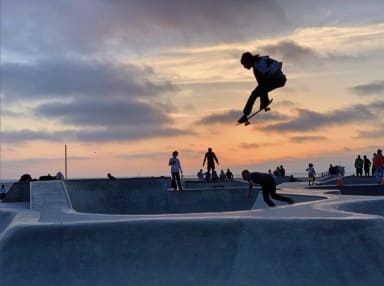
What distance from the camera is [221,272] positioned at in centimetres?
833

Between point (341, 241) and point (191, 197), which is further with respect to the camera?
point (191, 197)

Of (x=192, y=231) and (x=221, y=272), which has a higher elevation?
(x=192, y=231)

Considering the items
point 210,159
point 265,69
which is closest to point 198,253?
point 265,69

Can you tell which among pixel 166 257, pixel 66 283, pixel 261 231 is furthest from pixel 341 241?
pixel 66 283

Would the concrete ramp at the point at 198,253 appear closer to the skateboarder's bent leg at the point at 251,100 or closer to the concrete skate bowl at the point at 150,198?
the skateboarder's bent leg at the point at 251,100

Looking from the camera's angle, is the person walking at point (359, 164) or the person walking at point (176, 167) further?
the person walking at point (359, 164)

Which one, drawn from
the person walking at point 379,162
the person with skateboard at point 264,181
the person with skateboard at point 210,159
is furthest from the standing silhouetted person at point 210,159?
the person with skateboard at point 264,181

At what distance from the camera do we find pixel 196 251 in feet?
27.8

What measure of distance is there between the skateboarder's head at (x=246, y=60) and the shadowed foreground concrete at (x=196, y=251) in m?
3.33

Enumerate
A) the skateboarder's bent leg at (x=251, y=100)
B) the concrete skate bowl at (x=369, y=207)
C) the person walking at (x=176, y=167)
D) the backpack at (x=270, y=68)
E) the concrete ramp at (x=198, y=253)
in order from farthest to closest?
1. the person walking at (x=176, y=167)
2. the concrete skate bowl at (x=369, y=207)
3. the skateboarder's bent leg at (x=251, y=100)
4. the backpack at (x=270, y=68)
5. the concrete ramp at (x=198, y=253)

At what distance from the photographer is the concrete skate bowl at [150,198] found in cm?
1906

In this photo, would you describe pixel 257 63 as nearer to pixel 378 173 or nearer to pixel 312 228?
pixel 312 228

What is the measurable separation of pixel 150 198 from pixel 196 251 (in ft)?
40.1

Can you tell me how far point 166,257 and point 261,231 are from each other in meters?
1.33
